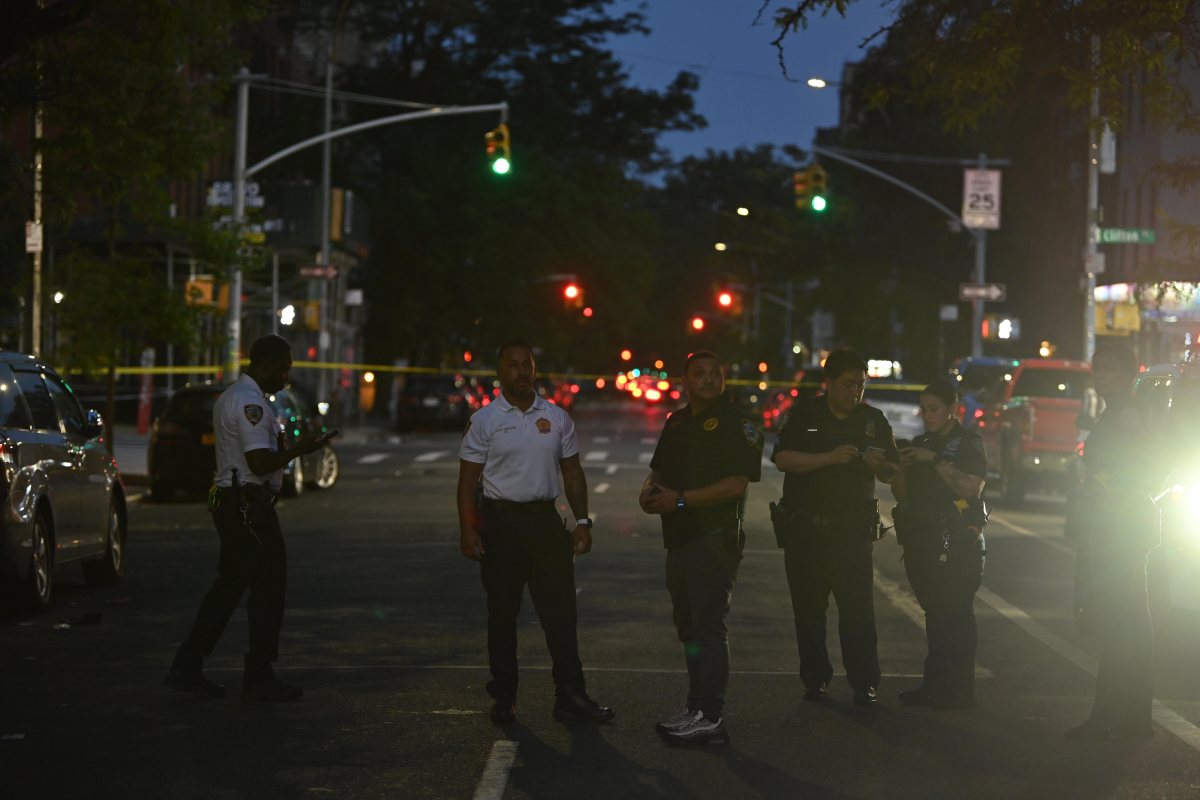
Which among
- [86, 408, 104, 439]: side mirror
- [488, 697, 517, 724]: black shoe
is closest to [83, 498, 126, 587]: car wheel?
[86, 408, 104, 439]: side mirror

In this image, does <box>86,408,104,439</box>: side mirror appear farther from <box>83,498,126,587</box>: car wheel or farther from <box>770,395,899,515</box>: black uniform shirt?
<box>770,395,899,515</box>: black uniform shirt

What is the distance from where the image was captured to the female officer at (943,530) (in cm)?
1016

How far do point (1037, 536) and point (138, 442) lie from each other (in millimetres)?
25374

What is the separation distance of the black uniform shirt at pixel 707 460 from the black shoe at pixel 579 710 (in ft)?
2.74

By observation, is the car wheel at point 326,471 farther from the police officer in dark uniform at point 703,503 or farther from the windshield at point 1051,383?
the police officer in dark uniform at point 703,503

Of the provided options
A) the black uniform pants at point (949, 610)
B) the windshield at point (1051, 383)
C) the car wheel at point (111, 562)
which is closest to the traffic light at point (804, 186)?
the windshield at point (1051, 383)

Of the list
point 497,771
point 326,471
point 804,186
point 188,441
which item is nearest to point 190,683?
point 497,771

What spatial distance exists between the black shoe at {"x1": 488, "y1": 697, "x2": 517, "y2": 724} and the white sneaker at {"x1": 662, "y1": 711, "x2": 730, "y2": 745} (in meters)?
0.82

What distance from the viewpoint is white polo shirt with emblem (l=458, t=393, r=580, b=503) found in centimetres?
955

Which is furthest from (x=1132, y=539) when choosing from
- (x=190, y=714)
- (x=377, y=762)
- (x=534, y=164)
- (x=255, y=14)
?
(x=534, y=164)

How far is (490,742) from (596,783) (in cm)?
98

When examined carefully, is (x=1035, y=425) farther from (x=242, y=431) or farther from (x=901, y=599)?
(x=242, y=431)

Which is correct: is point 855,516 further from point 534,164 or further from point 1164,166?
point 534,164

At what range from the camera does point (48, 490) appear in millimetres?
13977
